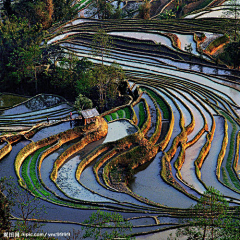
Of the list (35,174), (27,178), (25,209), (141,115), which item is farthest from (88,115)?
(25,209)

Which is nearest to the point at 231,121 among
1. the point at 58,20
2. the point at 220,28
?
the point at 220,28

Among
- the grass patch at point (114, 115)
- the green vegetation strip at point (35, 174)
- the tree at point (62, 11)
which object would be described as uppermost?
the tree at point (62, 11)

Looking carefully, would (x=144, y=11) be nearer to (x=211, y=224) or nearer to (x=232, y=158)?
(x=232, y=158)

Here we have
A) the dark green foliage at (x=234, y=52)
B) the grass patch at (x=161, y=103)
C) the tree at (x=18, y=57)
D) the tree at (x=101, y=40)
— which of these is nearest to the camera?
the grass patch at (x=161, y=103)

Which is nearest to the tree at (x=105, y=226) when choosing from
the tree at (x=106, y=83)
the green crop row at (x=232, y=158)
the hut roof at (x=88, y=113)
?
the green crop row at (x=232, y=158)

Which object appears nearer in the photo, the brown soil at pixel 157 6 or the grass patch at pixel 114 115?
the grass patch at pixel 114 115

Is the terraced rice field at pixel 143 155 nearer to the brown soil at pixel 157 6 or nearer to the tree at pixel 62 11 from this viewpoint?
the tree at pixel 62 11
